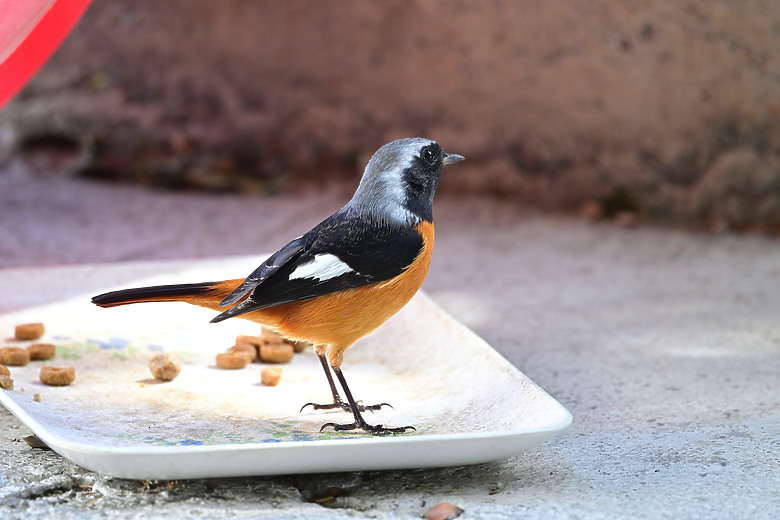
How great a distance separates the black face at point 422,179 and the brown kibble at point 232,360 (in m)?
0.61

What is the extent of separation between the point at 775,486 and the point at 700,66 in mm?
3108

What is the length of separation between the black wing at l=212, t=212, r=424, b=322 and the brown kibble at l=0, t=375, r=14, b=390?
1.60 ft

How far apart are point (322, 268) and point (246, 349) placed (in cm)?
53

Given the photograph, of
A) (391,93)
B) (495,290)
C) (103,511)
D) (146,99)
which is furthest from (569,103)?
(103,511)

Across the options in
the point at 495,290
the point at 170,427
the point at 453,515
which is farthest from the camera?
the point at 495,290

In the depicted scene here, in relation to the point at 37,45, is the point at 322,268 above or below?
below

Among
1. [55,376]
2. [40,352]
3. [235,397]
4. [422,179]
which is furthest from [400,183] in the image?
[40,352]

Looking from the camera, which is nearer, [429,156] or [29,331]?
[429,156]

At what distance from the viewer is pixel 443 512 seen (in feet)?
4.83

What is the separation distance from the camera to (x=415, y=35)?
4867mm

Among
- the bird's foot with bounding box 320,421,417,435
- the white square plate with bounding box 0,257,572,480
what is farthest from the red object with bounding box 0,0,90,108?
the bird's foot with bounding box 320,421,417,435

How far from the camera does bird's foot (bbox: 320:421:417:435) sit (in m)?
1.79

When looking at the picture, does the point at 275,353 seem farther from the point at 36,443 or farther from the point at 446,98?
the point at 446,98

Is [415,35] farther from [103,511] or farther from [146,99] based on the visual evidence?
[103,511]
